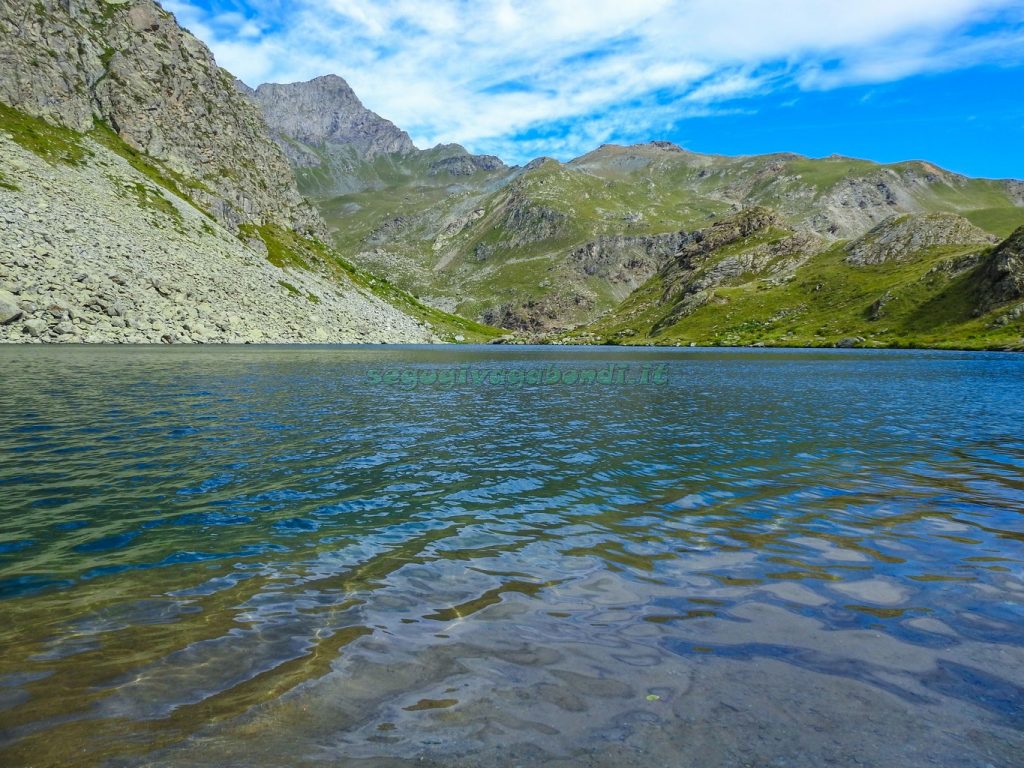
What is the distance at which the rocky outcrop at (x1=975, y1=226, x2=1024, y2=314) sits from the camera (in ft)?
610

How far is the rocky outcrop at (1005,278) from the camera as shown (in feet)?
610

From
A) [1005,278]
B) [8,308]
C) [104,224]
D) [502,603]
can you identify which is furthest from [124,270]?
[1005,278]

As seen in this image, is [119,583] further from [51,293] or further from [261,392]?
[51,293]

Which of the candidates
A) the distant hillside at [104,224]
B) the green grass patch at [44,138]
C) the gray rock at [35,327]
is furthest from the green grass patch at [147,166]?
the gray rock at [35,327]

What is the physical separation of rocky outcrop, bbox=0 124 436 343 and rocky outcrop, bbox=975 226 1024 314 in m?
224

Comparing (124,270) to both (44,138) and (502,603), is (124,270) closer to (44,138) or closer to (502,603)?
(44,138)

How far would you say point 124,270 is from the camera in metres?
117

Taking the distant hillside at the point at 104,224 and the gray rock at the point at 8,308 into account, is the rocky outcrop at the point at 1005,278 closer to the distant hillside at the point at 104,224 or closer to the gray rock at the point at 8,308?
the distant hillside at the point at 104,224

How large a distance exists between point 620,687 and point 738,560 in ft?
20.6

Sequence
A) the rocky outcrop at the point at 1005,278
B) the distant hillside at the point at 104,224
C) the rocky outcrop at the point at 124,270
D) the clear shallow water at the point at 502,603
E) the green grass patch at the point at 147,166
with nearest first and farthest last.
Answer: the clear shallow water at the point at 502,603 < the rocky outcrop at the point at 124,270 < the distant hillside at the point at 104,224 < the green grass patch at the point at 147,166 < the rocky outcrop at the point at 1005,278

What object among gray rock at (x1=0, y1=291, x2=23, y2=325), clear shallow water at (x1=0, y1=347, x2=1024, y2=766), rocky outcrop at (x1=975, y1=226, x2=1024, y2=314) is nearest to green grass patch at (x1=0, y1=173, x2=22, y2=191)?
gray rock at (x1=0, y1=291, x2=23, y2=325)

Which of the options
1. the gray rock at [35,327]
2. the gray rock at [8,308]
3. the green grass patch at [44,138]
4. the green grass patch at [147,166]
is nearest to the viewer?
the gray rock at [8,308]

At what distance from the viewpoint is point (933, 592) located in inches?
421

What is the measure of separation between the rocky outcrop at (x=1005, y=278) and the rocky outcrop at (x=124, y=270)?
224m
